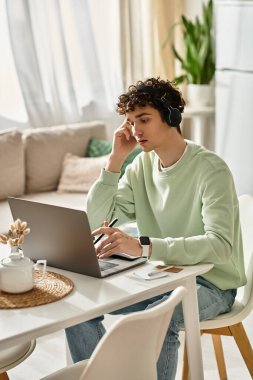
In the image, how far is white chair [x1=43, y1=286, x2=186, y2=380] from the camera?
5.35ft

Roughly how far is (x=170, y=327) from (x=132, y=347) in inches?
23.1

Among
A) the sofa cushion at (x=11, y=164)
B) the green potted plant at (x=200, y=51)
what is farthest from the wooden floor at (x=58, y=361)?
the green potted plant at (x=200, y=51)

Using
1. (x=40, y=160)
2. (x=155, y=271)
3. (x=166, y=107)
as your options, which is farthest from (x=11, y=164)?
Answer: (x=155, y=271)

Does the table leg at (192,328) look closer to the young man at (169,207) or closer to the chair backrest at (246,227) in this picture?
the young man at (169,207)

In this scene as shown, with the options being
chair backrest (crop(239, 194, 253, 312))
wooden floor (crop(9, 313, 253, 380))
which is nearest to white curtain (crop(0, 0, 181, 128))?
wooden floor (crop(9, 313, 253, 380))

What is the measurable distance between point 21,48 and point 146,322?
3585 millimetres

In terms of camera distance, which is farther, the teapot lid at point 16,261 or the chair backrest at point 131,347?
the teapot lid at point 16,261

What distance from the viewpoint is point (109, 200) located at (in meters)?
2.61

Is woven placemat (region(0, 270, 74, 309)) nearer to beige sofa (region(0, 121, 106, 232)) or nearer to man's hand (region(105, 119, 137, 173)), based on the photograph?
man's hand (region(105, 119, 137, 173))

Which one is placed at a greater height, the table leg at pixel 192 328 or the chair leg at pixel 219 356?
the table leg at pixel 192 328

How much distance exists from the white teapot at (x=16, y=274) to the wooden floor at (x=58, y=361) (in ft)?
3.44

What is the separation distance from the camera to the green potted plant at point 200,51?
5273 mm

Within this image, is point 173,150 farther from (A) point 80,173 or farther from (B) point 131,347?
(A) point 80,173

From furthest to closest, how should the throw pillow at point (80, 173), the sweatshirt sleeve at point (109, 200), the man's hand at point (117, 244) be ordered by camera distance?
1. the throw pillow at point (80, 173)
2. the sweatshirt sleeve at point (109, 200)
3. the man's hand at point (117, 244)
